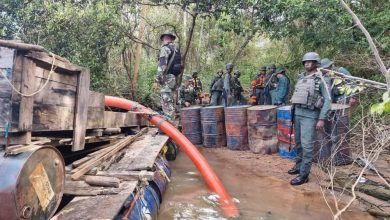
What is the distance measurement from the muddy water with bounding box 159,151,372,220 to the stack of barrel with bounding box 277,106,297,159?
1155 mm

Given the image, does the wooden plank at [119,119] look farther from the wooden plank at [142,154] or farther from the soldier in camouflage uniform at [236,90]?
the soldier in camouflage uniform at [236,90]

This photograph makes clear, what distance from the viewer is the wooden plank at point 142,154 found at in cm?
434

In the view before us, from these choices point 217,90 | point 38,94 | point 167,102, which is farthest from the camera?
point 217,90

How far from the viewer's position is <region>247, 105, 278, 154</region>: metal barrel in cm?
747

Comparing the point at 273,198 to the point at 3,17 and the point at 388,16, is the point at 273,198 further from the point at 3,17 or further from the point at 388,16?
the point at 3,17

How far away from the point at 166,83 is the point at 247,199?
3516mm

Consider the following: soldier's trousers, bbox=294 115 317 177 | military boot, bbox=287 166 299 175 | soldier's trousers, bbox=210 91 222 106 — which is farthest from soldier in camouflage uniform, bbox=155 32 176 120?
soldier's trousers, bbox=210 91 222 106

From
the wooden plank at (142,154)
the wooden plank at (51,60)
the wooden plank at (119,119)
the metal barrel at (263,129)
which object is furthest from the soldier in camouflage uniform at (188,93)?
the wooden plank at (51,60)

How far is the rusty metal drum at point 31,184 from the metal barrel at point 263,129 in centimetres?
510

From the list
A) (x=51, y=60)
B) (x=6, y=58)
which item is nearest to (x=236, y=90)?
(x=51, y=60)

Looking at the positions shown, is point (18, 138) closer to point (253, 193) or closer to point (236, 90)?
point (253, 193)

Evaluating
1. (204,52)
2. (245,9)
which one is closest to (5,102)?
(245,9)

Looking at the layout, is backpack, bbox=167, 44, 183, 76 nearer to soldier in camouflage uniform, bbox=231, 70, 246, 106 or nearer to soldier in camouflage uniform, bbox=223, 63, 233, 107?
soldier in camouflage uniform, bbox=223, 63, 233, 107

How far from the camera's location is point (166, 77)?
759 centimetres
